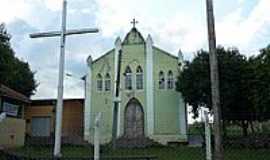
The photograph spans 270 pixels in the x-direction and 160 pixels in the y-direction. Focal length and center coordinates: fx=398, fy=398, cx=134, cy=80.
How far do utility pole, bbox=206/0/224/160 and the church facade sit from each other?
77.1 ft

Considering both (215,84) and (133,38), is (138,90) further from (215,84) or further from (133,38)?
(215,84)

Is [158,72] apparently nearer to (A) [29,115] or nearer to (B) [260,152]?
(A) [29,115]

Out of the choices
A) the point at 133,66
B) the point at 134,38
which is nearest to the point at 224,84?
the point at 133,66

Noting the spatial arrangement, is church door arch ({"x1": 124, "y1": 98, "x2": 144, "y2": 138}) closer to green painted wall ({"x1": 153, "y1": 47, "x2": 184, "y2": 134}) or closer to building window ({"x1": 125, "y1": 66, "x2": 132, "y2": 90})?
building window ({"x1": 125, "y1": 66, "x2": 132, "y2": 90})

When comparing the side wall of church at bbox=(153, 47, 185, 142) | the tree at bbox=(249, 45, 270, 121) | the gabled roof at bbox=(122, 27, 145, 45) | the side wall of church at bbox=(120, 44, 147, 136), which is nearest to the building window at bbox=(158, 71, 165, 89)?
the side wall of church at bbox=(153, 47, 185, 142)

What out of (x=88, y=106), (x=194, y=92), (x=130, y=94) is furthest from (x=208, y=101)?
(x=88, y=106)

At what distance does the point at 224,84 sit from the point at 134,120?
8.25 metres

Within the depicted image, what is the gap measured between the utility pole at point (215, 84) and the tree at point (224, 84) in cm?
1996

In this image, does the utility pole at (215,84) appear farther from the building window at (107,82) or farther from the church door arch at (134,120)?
the building window at (107,82)

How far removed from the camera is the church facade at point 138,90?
31.6 m

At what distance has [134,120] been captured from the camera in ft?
107

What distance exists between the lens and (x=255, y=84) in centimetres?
2481

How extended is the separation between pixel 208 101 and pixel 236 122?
2.47m

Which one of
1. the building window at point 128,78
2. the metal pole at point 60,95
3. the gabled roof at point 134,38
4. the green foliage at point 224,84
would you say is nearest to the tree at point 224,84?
the green foliage at point 224,84
